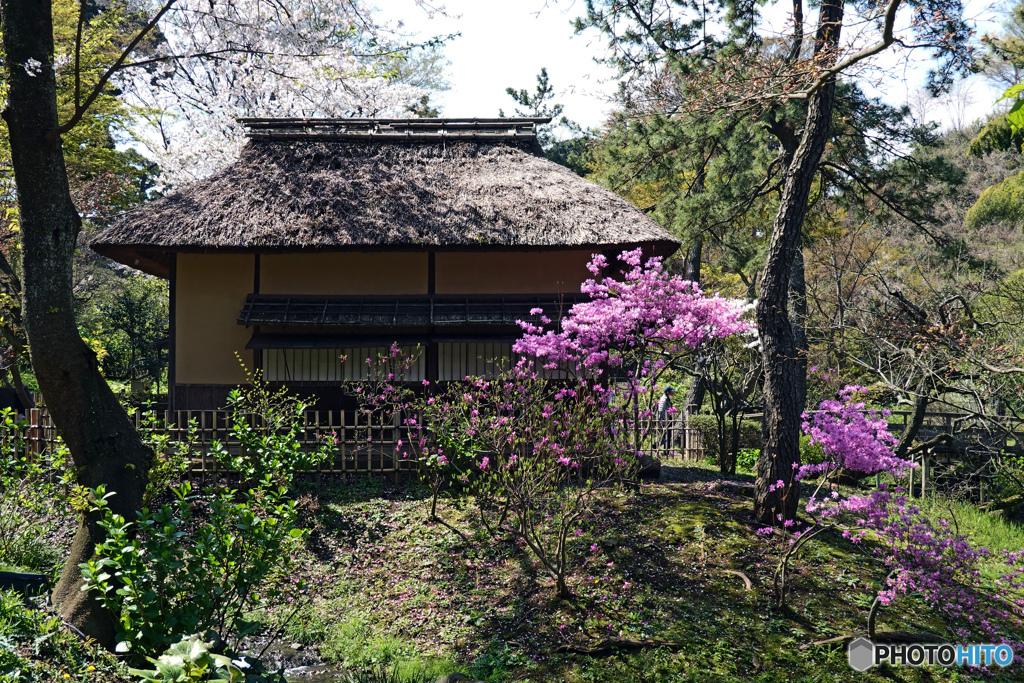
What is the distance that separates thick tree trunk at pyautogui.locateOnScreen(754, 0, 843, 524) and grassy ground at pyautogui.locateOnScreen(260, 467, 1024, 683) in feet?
1.79

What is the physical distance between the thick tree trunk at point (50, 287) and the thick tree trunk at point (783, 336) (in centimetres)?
605

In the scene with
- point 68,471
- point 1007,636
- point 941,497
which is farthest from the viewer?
point 941,497

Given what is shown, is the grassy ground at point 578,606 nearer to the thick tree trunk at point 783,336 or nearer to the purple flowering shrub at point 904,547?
the purple flowering shrub at point 904,547

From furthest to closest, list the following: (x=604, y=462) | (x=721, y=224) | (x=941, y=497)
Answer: (x=721, y=224) → (x=941, y=497) → (x=604, y=462)

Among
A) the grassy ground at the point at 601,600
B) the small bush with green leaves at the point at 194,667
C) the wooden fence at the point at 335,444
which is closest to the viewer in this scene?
the small bush with green leaves at the point at 194,667

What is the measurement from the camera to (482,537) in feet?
24.3

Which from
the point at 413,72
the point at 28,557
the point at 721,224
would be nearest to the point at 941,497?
the point at 721,224

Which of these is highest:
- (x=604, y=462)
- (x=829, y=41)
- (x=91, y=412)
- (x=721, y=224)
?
(x=829, y=41)

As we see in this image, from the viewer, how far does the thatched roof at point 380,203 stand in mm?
10133

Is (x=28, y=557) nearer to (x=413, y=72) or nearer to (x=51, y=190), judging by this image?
(x=51, y=190)

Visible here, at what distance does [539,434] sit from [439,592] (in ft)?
6.09

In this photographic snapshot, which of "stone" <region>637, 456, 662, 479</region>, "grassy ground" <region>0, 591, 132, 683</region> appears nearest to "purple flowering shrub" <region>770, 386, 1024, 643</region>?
"stone" <region>637, 456, 662, 479</region>

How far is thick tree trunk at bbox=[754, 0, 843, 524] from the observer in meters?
7.17

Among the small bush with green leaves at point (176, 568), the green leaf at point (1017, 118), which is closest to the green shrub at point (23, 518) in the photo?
the small bush with green leaves at point (176, 568)
